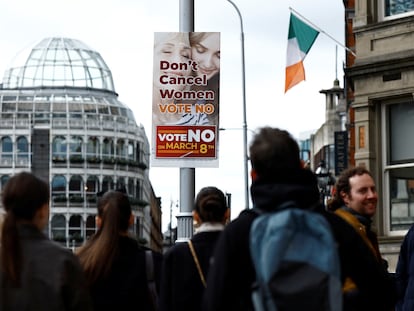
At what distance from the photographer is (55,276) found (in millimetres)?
6832

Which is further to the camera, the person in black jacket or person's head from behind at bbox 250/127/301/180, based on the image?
the person in black jacket

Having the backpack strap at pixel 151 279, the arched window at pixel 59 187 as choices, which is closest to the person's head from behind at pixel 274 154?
the backpack strap at pixel 151 279

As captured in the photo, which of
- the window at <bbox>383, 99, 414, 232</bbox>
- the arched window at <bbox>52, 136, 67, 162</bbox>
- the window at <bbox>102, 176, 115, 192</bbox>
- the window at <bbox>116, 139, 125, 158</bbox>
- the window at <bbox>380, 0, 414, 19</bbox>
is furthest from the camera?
the window at <bbox>116, 139, 125, 158</bbox>

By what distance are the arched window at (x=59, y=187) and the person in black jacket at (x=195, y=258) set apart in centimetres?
13753

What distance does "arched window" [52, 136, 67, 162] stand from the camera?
145 meters

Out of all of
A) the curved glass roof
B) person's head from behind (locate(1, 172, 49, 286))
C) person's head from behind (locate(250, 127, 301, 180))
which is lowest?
person's head from behind (locate(1, 172, 49, 286))

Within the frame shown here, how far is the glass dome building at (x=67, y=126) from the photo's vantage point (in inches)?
5719

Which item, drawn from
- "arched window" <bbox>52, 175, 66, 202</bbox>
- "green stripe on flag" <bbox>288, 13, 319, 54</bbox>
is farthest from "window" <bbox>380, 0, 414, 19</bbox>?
"arched window" <bbox>52, 175, 66, 202</bbox>

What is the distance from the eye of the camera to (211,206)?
844 cm

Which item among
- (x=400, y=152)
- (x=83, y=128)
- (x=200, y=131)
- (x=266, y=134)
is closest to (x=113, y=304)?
(x=266, y=134)

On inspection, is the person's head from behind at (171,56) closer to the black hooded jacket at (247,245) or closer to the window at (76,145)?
the black hooded jacket at (247,245)

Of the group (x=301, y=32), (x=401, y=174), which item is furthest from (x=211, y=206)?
(x=301, y=32)

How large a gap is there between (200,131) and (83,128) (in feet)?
428

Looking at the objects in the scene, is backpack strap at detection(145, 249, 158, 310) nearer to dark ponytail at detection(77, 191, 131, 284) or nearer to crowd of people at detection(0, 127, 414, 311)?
crowd of people at detection(0, 127, 414, 311)
